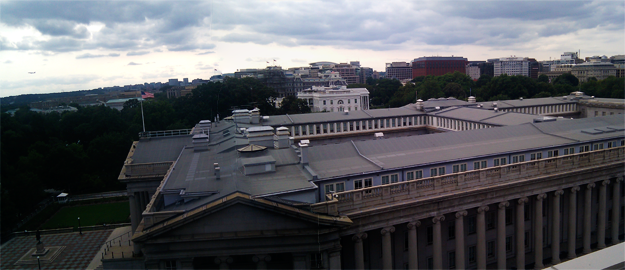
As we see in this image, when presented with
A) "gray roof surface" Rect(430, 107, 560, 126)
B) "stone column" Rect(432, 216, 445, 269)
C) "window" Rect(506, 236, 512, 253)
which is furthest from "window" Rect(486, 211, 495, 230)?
"gray roof surface" Rect(430, 107, 560, 126)

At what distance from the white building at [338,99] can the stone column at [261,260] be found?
108568 mm

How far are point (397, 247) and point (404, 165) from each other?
20.1 feet

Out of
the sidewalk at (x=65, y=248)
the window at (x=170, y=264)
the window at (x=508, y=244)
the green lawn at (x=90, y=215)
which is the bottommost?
the sidewalk at (x=65, y=248)

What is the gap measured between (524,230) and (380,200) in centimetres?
1617

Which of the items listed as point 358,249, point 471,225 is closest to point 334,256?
point 358,249

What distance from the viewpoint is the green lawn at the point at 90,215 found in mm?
53750

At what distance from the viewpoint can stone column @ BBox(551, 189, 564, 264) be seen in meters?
33.2

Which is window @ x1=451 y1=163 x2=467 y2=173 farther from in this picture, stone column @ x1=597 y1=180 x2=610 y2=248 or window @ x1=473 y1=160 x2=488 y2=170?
stone column @ x1=597 y1=180 x2=610 y2=248

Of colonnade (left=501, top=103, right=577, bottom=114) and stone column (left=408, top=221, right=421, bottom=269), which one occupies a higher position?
colonnade (left=501, top=103, right=577, bottom=114)

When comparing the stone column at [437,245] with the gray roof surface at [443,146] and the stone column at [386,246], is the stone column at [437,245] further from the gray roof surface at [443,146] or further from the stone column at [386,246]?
the gray roof surface at [443,146]

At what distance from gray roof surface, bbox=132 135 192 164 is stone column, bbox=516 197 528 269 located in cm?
3289

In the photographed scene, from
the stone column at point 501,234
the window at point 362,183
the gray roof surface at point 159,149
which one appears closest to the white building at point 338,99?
the gray roof surface at point 159,149

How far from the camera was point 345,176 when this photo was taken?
28578 mm

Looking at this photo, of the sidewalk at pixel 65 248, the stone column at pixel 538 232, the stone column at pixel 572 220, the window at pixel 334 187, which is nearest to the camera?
the window at pixel 334 187
